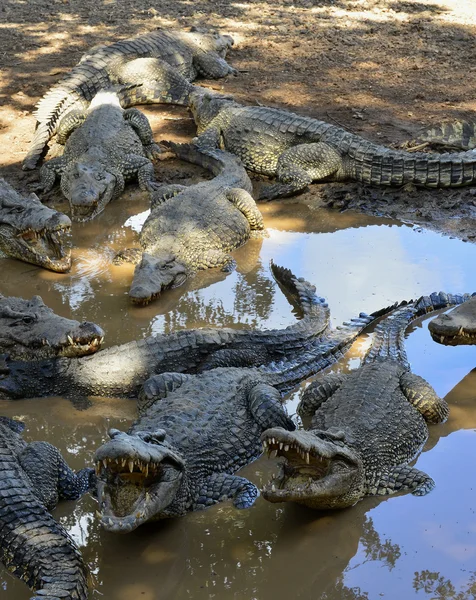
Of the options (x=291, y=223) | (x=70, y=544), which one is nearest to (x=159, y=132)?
(x=291, y=223)

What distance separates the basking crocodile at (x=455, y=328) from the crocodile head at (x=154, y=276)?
2.33 meters

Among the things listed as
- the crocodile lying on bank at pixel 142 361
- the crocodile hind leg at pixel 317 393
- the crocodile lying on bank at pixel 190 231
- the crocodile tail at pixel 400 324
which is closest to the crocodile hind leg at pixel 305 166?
the crocodile lying on bank at pixel 190 231

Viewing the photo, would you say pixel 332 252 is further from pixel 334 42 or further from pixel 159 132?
pixel 334 42

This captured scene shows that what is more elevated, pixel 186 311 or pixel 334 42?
pixel 334 42

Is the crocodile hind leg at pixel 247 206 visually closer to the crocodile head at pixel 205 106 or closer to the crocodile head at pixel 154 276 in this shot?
the crocodile head at pixel 154 276

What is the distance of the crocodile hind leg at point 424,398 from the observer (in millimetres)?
5137

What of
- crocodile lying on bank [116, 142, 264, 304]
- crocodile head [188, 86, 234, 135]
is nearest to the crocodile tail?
crocodile lying on bank [116, 142, 264, 304]

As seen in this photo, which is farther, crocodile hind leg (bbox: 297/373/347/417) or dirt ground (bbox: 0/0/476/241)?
dirt ground (bbox: 0/0/476/241)

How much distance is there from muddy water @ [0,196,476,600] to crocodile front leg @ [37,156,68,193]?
92 centimetres

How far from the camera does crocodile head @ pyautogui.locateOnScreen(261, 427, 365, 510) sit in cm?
404

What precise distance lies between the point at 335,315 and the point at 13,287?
2774 mm

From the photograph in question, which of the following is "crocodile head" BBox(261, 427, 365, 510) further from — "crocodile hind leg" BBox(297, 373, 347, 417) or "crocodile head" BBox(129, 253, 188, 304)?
"crocodile head" BBox(129, 253, 188, 304)

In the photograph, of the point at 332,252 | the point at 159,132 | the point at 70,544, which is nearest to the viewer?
the point at 70,544

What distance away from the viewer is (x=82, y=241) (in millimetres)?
7781
